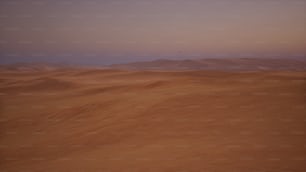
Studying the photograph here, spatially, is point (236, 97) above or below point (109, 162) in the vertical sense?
above

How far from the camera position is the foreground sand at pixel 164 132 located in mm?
2373

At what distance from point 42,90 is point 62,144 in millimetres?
4763

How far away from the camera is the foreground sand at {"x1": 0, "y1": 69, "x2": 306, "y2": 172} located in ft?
7.79

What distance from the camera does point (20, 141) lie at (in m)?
3.31

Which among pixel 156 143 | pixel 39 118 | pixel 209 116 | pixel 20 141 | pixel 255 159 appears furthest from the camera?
pixel 39 118

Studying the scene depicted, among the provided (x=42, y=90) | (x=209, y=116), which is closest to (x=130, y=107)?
(x=209, y=116)

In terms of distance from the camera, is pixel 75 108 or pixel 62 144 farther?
pixel 75 108

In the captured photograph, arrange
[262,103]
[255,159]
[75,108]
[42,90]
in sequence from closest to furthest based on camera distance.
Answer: [255,159] → [262,103] → [75,108] → [42,90]

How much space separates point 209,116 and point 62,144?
209cm

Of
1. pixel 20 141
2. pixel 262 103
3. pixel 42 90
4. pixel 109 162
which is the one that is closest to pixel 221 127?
pixel 262 103

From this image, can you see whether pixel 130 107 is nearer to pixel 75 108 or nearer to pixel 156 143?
pixel 75 108

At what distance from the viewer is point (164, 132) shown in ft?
10.4

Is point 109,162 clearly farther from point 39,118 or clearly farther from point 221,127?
point 39,118

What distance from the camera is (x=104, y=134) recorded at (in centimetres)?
329
